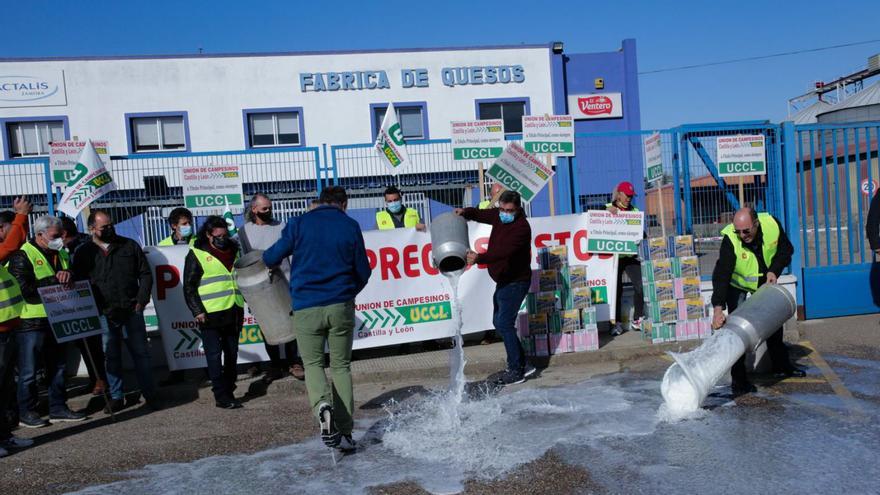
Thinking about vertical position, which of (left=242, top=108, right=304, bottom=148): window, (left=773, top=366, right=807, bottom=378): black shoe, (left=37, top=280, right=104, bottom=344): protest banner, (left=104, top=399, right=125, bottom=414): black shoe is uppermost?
(left=242, top=108, right=304, bottom=148): window

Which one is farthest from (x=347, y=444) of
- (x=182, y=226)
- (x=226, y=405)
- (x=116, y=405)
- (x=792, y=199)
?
(x=792, y=199)

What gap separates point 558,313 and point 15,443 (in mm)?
5400

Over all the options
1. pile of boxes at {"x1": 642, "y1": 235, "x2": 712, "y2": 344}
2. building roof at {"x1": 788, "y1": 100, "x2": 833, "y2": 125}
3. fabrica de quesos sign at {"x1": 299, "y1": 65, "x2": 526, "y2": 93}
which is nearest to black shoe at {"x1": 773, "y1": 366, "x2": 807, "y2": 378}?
pile of boxes at {"x1": 642, "y1": 235, "x2": 712, "y2": 344}

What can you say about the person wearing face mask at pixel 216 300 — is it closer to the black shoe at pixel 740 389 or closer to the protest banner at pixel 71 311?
the protest banner at pixel 71 311

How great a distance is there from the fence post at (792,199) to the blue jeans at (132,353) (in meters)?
8.23

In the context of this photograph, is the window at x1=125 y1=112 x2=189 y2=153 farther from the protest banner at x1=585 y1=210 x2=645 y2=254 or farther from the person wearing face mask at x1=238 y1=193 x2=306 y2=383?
the protest banner at x1=585 y1=210 x2=645 y2=254

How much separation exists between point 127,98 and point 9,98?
10.9 ft

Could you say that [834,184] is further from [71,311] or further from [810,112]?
[810,112]

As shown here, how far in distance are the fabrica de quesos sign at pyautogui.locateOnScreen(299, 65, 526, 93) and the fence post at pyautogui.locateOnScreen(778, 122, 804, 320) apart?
1375cm

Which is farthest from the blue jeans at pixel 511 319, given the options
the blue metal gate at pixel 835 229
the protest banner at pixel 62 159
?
the protest banner at pixel 62 159

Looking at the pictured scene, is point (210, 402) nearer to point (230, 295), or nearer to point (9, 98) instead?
Result: point (230, 295)

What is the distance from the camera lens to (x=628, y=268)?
360 inches

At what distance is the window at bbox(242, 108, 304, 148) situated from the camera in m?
21.9

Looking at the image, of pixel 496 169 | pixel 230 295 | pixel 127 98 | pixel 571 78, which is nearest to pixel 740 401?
pixel 496 169
